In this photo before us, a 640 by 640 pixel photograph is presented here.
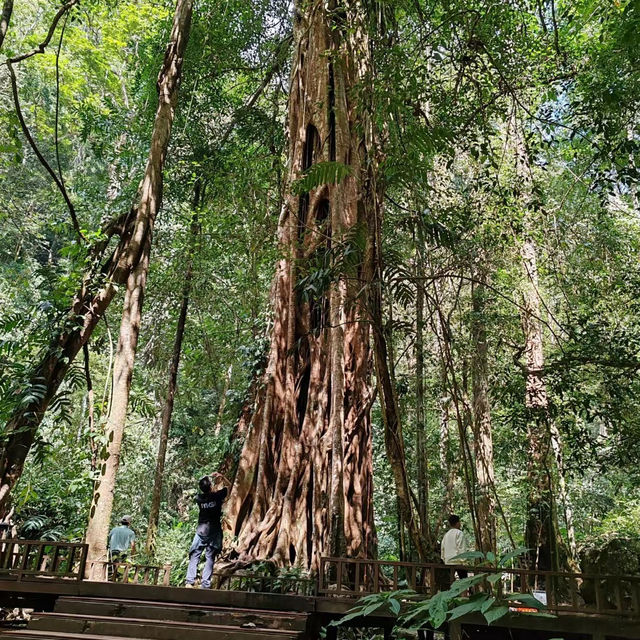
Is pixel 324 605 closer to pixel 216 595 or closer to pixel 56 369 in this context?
pixel 216 595

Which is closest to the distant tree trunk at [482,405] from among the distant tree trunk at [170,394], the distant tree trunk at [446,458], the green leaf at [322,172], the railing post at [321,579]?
the distant tree trunk at [446,458]

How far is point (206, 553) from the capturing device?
5.92 meters

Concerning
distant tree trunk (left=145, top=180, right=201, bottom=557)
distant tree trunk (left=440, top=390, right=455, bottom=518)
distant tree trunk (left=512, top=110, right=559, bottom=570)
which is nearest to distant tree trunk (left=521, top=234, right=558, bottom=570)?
distant tree trunk (left=512, top=110, right=559, bottom=570)

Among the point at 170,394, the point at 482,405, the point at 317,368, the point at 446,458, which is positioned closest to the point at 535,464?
the point at 482,405

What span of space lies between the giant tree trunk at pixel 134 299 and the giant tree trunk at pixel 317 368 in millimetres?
1300

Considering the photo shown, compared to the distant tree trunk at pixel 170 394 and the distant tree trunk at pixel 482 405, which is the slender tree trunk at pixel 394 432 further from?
the distant tree trunk at pixel 170 394

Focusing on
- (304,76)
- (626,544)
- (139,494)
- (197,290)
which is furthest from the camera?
(139,494)

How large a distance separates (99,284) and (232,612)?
350 centimetres

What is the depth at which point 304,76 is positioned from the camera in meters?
7.47

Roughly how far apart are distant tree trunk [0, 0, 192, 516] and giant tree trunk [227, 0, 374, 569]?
146 centimetres

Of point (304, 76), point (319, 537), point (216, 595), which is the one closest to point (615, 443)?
point (319, 537)

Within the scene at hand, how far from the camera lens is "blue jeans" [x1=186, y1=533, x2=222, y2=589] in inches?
229

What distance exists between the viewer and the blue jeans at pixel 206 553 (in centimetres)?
580

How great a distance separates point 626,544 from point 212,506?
Answer: 3767mm
